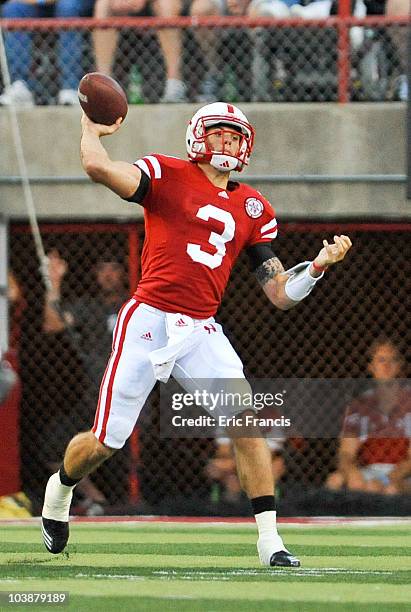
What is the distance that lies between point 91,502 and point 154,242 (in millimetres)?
4354

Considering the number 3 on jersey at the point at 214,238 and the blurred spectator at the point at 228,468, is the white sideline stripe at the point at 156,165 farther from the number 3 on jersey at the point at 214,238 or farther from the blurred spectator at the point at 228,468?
the blurred spectator at the point at 228,468

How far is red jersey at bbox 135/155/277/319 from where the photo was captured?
6.83 m

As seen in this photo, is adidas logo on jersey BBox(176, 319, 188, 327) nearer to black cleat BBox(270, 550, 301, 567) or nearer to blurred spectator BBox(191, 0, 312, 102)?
black cleat BBox(270, 550, 301, 567)

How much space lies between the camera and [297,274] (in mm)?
6883

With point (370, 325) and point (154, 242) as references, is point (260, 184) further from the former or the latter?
point (154, 242)

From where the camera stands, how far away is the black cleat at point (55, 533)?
22.8 feet

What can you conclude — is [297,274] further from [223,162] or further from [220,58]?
[220,58]

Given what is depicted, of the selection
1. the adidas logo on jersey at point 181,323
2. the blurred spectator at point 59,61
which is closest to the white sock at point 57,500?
the adidas logo on jersey at point 181,323

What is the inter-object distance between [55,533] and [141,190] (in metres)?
1.59

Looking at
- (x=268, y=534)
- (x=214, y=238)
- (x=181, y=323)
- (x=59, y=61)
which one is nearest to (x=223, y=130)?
(x=214, y=238)

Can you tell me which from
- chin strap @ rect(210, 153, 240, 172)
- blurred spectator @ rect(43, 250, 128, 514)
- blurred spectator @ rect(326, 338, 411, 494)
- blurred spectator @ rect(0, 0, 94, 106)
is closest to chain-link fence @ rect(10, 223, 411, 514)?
blurred spectator @ rect(43, 250, 128, 514)

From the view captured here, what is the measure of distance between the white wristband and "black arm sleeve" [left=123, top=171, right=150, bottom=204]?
2.45 feet

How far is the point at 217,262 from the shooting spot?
6922 mm

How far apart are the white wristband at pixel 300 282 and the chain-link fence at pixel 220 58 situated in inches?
179
